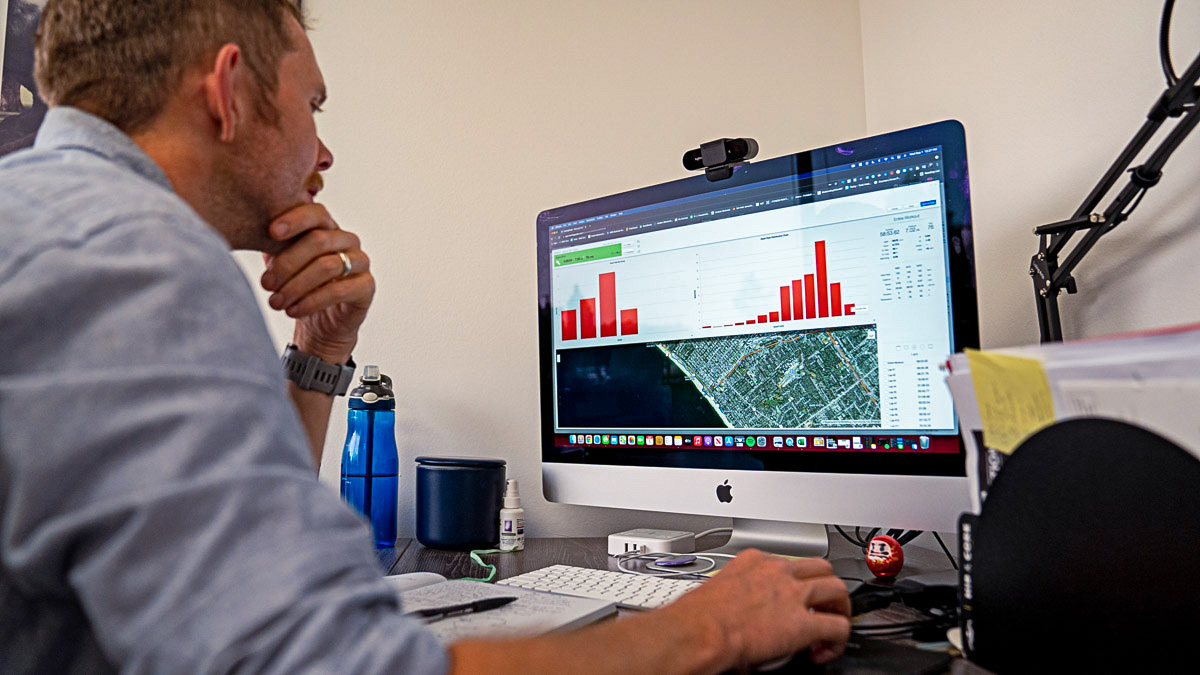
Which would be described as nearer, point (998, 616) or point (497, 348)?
point (998, 616)

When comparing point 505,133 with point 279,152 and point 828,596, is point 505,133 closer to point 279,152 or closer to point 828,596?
point 279,152

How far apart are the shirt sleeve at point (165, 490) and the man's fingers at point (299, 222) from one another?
1.54 ft

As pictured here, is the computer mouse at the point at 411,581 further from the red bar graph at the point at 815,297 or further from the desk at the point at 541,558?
the red bar graph at the point at 815,297

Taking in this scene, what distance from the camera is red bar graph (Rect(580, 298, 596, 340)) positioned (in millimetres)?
1274

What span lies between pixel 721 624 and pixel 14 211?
20.2 inches

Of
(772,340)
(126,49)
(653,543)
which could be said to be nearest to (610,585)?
(653,543)

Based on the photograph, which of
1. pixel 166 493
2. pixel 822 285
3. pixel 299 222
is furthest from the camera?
pixel 822 285

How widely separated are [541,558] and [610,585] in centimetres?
31

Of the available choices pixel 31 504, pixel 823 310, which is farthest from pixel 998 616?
pixel 31 504

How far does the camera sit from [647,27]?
155 cm

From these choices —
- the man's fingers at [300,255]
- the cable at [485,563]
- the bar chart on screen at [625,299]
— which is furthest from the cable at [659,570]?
the man's fingers at [300,255]

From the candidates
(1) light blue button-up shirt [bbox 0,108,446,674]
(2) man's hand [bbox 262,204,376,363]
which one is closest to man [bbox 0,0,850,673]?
(1) light blue button-up shirt [bbox 0,108,446,674]

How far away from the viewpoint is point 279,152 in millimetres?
776

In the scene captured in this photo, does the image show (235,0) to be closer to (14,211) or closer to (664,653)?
(14,211)
